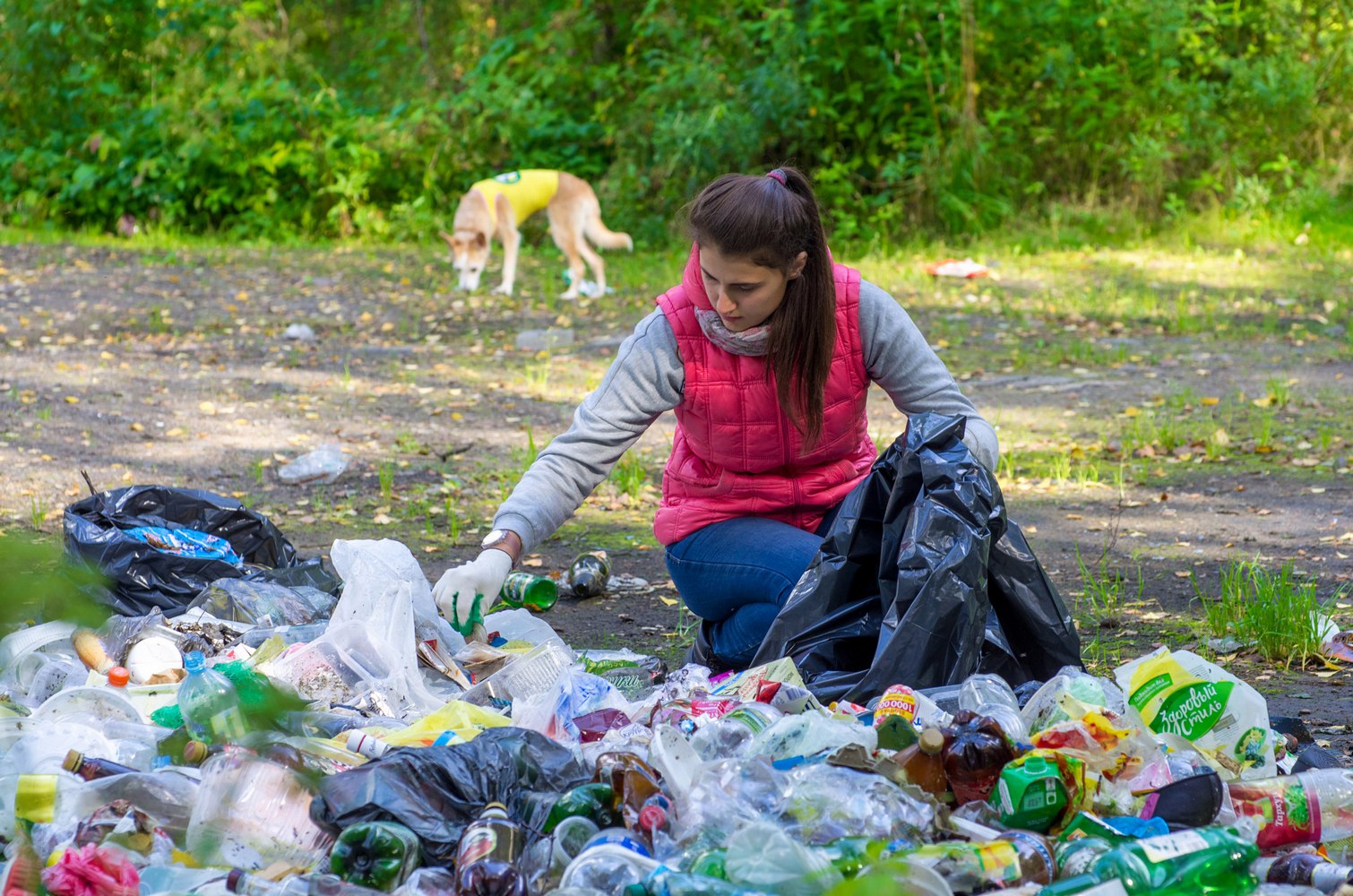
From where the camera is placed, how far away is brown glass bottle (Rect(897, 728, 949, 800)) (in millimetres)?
2150

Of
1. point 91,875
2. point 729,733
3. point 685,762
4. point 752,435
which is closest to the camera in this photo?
point 91,875

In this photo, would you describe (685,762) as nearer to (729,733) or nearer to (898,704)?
(729,733)

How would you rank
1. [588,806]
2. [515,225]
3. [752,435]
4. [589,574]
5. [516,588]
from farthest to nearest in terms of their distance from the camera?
[515,225]
[589,574]
[516,588]
[752,435]
[588,806]

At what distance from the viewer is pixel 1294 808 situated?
6.99 feet

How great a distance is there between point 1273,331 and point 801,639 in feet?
18.9

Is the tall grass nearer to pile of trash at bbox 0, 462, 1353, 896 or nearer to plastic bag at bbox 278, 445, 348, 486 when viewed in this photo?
pile of trash at bbox 0, 462, 1353, 896

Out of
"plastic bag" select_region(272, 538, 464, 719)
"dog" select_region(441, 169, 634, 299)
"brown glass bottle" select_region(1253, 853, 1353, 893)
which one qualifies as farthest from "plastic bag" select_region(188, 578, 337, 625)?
"dog" select_region(441, 169, 634, 299)

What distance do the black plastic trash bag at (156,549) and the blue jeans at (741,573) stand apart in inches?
45.5

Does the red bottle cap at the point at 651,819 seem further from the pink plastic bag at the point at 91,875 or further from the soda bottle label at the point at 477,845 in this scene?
the pink plastic bag at the point at 91,875

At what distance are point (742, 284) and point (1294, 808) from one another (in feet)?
4.72

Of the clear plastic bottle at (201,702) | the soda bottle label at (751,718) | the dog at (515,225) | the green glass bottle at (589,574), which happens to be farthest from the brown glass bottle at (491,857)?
the dog at (515,225)

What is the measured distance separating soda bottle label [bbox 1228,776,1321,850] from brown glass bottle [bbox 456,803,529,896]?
1.11 meters

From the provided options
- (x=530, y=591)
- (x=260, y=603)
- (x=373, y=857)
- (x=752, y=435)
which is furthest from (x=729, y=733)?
(x=260, y=603)

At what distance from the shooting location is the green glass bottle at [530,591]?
3492mm
